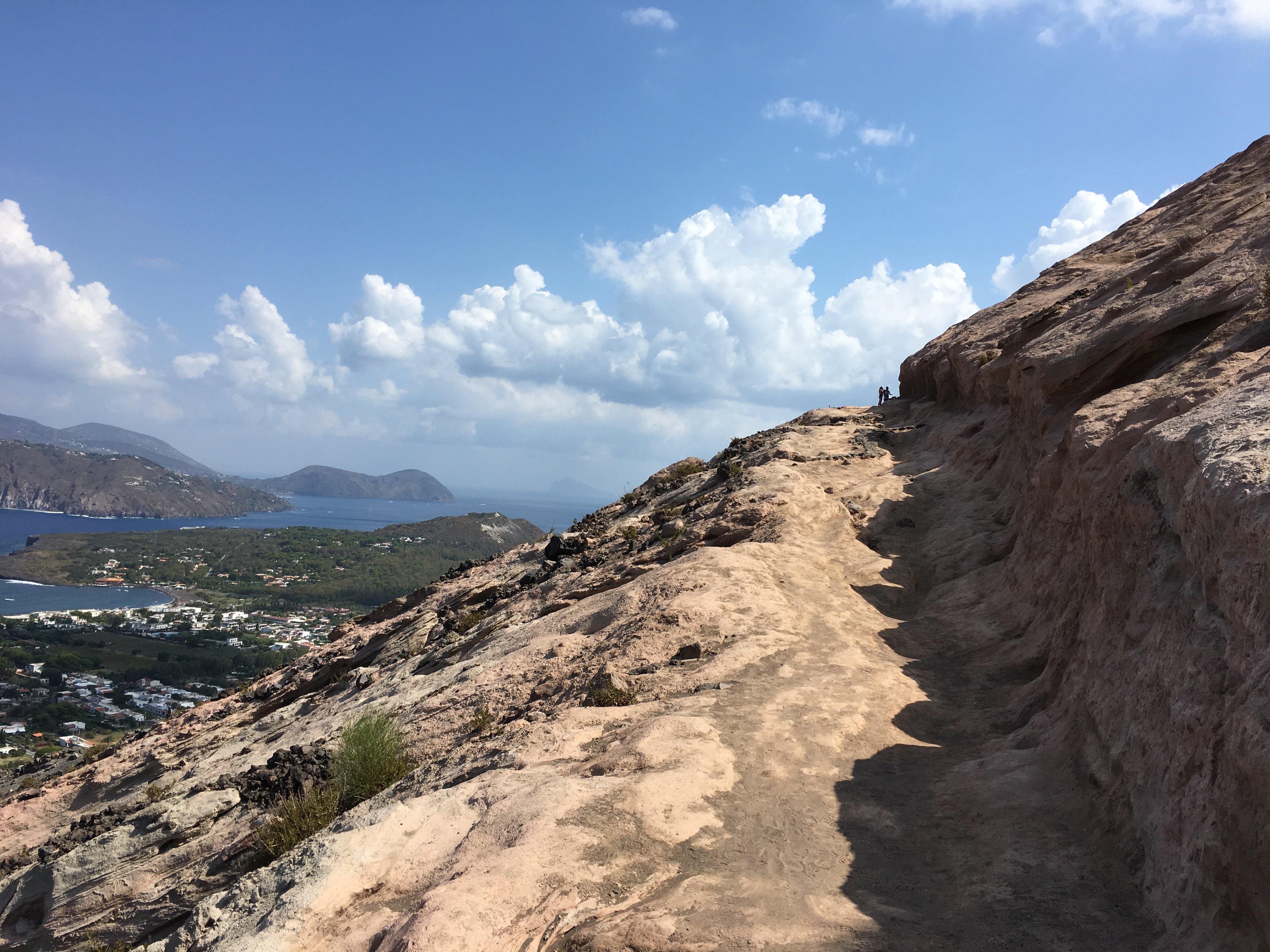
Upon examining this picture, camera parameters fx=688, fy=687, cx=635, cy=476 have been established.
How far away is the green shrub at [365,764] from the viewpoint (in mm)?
8812

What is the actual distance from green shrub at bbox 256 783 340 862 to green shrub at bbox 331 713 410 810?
279mm

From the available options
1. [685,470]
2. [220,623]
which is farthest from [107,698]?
[685,470]

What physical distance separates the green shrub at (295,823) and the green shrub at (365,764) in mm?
279

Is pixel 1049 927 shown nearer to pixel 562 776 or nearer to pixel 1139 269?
pixel 562 776

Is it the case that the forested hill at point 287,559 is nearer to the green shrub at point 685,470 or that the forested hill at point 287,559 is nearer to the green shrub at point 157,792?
the green shrub at point 685,470

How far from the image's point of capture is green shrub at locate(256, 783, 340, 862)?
786 centimetres

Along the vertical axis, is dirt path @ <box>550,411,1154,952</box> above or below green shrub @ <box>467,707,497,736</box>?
above

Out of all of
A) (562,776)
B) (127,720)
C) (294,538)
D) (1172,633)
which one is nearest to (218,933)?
(562,776)

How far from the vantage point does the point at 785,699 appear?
30.2 ft

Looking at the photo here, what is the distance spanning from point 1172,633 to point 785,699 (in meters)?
4.41

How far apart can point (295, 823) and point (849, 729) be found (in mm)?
6698

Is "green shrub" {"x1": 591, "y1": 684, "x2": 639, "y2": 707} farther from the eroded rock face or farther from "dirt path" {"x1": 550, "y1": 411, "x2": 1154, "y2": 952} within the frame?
the eroded rock face

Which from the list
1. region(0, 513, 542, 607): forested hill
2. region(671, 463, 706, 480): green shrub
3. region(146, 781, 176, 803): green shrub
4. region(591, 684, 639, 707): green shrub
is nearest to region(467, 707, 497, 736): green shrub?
region(591, 684, 639, 707): green shrub

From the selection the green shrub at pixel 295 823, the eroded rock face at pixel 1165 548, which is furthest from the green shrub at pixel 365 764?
the eroded rock face at pixel 1165 548
